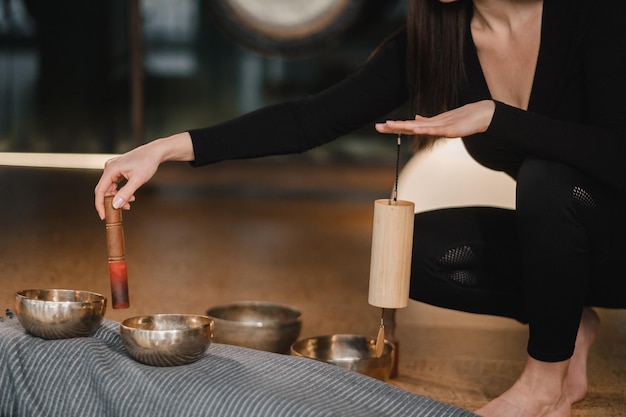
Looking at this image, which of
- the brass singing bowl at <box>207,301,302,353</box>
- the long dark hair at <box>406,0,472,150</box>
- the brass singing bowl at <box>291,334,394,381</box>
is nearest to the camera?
the long dark hair at <box>406,0,472,150</box>

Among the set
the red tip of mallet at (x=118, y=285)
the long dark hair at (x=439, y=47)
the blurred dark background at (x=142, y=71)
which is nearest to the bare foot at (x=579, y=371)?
the long dark hair at (x=439, y=47)

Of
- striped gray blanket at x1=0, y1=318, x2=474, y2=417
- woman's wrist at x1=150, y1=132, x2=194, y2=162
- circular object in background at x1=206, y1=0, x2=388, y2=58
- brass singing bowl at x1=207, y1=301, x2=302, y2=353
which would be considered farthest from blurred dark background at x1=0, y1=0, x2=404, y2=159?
striped gray blanket at x1=0, y1=318, x2=474, y2=417

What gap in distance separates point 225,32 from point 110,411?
502 cm

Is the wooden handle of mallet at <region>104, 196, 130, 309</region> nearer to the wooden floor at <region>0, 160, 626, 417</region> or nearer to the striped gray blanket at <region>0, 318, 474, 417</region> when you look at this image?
the striped gray blanket at <region>0, 318, 474, 417</region>

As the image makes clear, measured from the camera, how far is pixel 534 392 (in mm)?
1722

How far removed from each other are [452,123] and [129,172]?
0.54m

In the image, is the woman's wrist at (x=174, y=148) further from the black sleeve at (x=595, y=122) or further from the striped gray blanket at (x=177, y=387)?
the black sleeve at (x=595, y=122)

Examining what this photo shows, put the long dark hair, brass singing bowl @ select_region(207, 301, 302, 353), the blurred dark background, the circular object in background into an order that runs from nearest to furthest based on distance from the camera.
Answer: the long dark hair
brass singing bowl @ select_region(207, 301, 302, 353)
the circular object in background
the blurred dark background

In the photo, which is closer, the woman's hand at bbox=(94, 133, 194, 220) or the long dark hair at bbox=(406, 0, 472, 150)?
the woman's hand at bbox=(94, 133, 194, 220)

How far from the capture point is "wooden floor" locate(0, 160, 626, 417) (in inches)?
89.7

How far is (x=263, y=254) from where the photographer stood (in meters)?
3.87

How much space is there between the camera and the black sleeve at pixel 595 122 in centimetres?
160

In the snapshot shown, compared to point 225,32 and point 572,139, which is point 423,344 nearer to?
point 572,139

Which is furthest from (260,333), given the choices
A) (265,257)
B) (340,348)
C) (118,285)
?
(265,257)
